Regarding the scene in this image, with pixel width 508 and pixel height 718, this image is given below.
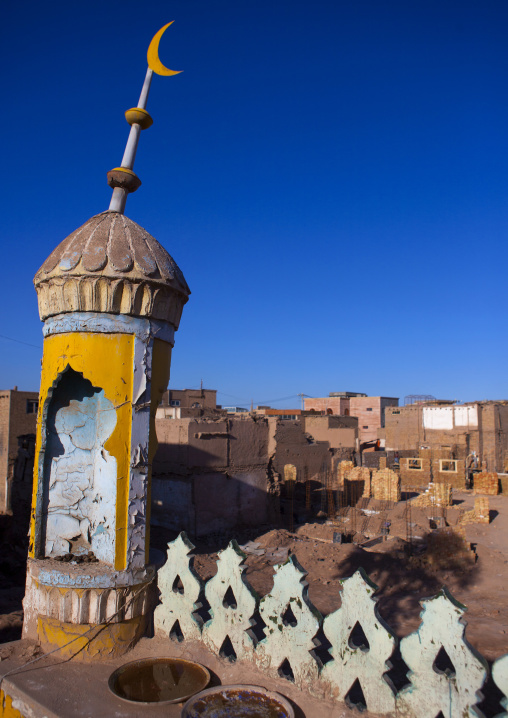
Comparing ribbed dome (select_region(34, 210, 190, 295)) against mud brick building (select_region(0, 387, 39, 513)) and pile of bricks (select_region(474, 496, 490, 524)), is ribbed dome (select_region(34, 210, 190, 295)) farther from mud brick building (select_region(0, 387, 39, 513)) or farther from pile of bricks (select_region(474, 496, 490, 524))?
mud brick building (select_region(0, 387, 39, 513))

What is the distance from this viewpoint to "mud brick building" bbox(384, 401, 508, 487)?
23.3 metres

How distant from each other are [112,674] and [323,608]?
643 centimetres

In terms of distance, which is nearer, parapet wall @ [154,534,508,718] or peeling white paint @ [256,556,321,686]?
parapet wall @ [154,534,508,718]

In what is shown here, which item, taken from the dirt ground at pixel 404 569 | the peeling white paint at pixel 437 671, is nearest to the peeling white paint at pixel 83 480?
the peeling white paint at pixel 437 671

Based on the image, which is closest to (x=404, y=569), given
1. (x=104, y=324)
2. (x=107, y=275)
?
(x=104, y=324)

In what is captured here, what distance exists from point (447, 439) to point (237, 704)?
1201 inches

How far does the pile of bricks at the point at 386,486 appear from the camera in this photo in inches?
776

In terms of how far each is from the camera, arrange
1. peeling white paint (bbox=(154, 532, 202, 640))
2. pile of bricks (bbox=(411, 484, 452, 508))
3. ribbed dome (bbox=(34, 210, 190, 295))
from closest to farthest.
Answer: peeling white paint (bbox=(154, 532, 202, 640)), ribbed dome (bbox=(34, 210, 190, 295)), pile of bricks (bbox=(411, 484, 452, 508))

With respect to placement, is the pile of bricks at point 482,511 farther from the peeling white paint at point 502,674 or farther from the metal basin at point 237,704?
the peeling white paint at point 502,674

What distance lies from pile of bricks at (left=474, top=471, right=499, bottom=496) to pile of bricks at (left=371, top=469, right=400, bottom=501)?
4.34m

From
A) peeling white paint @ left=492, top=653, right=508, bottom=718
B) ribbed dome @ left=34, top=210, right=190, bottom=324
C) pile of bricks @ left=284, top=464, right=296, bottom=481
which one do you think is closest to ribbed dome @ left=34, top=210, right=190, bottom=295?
ribbed dome @ left=34, top=210, right=190, bottom=324

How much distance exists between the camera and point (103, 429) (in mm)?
4574

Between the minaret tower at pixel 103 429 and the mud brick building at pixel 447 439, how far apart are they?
69.1 ft

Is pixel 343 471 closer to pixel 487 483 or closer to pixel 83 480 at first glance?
pixel 487 483
